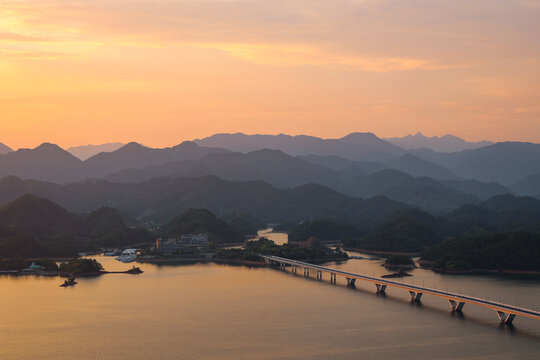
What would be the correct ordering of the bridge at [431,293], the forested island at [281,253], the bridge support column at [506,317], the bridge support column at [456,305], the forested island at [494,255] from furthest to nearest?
the forested island at [281,253] < the forested island at [494,255] < the bridge support column at [456,305] < the bridge support column at [506,317] < the bridge at [431,293]

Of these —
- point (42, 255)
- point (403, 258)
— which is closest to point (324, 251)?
point (403, 258)

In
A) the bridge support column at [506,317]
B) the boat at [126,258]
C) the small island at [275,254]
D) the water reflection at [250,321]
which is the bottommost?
the water reflection at [250,321]

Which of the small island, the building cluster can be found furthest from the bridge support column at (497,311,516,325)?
the building cluster

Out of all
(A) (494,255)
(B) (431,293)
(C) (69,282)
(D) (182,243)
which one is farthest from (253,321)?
(D) (182,243)

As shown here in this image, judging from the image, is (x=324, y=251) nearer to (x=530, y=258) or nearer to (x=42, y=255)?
(x=530, y=258)

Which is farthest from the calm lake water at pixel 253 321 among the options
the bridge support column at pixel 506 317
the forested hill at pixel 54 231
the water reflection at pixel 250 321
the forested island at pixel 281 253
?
the forested hill at pixel 54 231

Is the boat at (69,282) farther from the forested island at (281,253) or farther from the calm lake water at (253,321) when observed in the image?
the forested island at (281,253)

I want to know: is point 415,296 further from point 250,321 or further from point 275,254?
point 275,254
